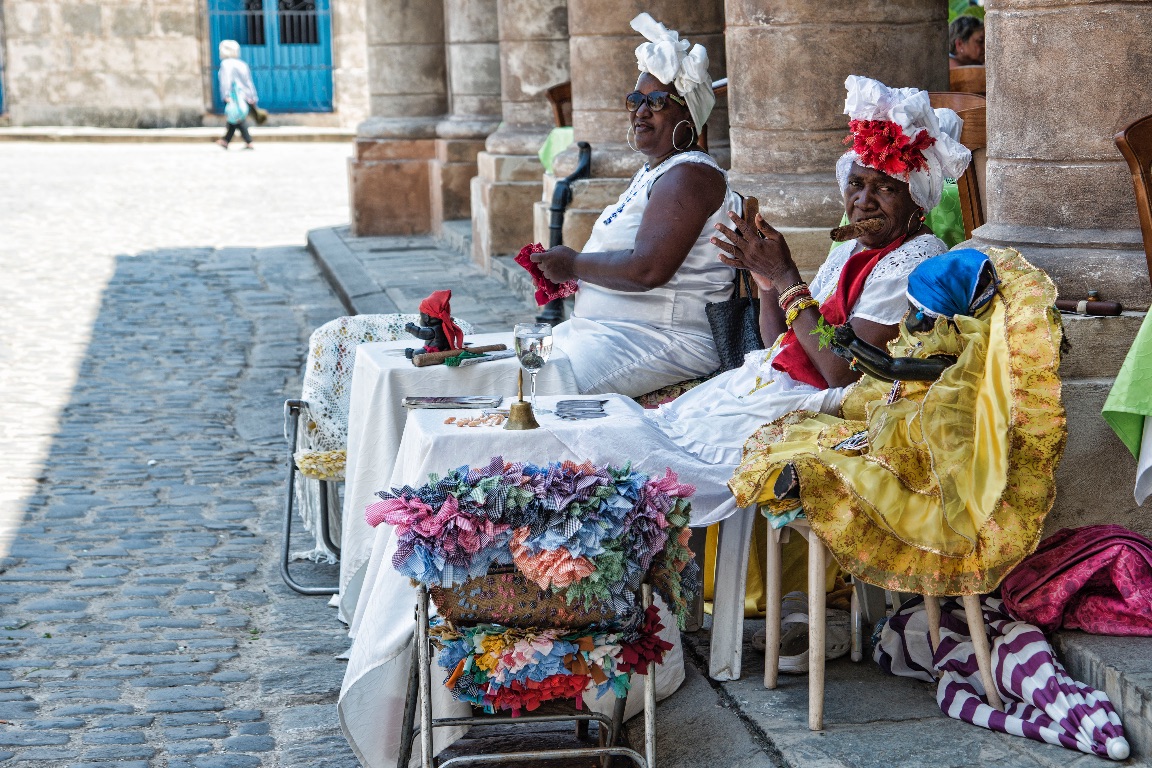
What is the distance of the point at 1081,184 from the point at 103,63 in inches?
1059

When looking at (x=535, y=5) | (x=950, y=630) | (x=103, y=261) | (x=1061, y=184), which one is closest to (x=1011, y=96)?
(x=1061, y=184)

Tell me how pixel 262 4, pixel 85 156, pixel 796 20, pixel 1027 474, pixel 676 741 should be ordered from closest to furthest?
pixel 1027 474
pixel 676 741
pixel 796 20
pixel 85 156
pixel 262 4

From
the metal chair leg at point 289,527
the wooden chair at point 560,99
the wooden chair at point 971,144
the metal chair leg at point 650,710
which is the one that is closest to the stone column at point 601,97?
the wooden chair at point 560,99

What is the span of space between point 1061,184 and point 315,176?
1770 centimetres

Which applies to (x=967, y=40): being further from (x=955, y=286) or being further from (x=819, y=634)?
(x=819, y=634)

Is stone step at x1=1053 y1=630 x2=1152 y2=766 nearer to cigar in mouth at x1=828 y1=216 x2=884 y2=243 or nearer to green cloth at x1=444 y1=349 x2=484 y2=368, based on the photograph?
cigar in mouth at x1=828 y1=216 x2=884 y2=243

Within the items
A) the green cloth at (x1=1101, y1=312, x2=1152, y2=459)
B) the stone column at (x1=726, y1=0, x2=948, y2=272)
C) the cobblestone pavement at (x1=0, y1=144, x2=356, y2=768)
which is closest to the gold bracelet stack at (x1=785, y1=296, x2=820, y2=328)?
the green cloth at (x1=1101, y1=312, x2=1152, y2=459)

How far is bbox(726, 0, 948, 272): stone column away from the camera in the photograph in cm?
596

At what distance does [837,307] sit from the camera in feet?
13.4

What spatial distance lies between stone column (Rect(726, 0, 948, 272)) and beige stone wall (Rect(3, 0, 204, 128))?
24.3m

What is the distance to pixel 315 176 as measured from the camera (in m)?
20.9

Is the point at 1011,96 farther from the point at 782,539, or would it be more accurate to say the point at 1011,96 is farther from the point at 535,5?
the point at 535,5

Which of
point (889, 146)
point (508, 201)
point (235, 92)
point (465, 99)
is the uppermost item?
point (235, 92)

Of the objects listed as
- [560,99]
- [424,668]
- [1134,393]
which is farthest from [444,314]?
[560,99]
